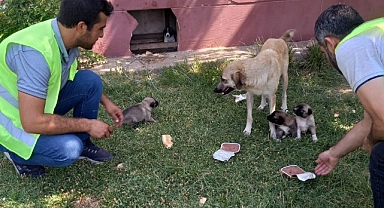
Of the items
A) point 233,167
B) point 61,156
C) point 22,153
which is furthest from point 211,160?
point 22,153

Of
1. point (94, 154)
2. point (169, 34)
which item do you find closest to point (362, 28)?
point (94, 154)

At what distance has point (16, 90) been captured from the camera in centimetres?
336

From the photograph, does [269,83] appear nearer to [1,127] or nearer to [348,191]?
[348,191]

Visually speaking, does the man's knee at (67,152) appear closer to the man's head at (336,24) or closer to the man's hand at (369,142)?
the man's head at (336,24)

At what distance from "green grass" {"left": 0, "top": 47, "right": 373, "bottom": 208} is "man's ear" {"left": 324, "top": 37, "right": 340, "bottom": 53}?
1.33m

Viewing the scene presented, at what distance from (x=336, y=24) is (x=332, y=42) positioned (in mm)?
112

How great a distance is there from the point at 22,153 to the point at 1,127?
25 centimetres

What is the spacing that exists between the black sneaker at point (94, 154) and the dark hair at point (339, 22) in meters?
2.26

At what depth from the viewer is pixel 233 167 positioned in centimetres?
397

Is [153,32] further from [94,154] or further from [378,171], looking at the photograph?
[378,171]

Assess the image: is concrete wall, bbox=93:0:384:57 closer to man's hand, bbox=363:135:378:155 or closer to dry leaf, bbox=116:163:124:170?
dry leaf, bbox=116:163:124:170

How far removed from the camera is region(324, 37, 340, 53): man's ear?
2.71 meters

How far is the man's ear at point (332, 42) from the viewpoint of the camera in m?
2.71

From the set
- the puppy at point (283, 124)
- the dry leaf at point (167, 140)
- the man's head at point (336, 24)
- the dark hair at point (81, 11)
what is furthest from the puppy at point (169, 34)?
the man's head at point (336, 24)
